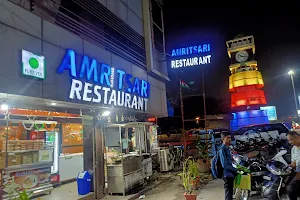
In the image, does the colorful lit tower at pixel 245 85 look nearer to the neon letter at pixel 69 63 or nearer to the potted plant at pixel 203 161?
the potted plant at pixel 203 161

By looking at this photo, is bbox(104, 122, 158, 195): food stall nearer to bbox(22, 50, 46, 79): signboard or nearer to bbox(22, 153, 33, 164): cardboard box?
bbox(22, 153, 33, 164): cardboard box

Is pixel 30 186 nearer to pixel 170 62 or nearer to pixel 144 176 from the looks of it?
pixel 144 176

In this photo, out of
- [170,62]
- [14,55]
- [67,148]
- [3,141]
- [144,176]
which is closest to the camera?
[14,55]

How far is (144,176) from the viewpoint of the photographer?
407 inches

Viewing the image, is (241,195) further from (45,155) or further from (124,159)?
(45,155)

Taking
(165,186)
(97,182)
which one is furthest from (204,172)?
(97,182)

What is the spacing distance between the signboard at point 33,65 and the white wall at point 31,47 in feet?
0.35

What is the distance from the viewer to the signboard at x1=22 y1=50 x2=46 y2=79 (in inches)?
211

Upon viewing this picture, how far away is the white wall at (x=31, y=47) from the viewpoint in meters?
5.05

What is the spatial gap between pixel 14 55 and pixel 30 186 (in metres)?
4.97

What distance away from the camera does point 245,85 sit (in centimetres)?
3125

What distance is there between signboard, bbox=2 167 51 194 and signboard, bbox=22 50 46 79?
3.80 meters

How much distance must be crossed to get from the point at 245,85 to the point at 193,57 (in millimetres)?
16536

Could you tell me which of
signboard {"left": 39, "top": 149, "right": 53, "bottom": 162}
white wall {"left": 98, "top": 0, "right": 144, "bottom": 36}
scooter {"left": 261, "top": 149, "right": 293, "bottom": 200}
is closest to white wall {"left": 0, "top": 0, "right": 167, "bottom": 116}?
white wall {"left": 98, "top": 0, "right": 144, "bottom": 36}
